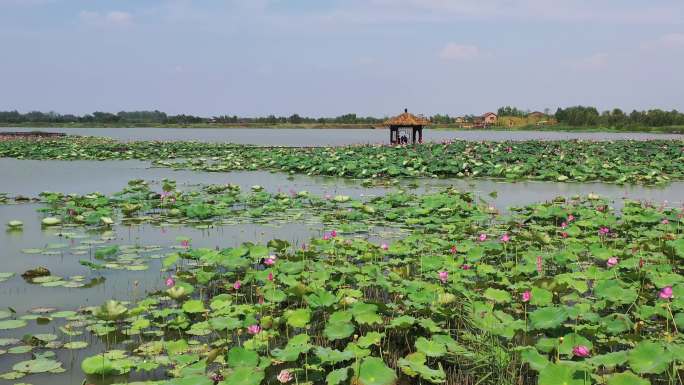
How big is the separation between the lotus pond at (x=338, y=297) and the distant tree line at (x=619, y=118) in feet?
248

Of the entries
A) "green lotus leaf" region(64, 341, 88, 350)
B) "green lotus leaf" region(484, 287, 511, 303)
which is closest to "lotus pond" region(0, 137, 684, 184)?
"green lotus leaf" region(484, 287, 511, 303)

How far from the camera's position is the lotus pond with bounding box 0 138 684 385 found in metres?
3.04

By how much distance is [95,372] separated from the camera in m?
2.99

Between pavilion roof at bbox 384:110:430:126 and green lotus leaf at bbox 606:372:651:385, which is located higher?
pavilion roof at bbox 384:110:430:126

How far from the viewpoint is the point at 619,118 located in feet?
254

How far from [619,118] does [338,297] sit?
84556mm

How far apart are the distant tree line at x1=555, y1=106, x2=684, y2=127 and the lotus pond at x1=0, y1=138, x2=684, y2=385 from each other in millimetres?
75562

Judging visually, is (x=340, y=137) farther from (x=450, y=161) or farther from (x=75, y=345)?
(x=75, y=345)

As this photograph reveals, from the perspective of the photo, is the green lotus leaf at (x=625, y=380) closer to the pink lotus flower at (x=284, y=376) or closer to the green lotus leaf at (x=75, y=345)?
the pink lotus flower at (x=284, y=376)

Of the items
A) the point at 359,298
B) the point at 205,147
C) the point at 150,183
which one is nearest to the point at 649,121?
the point at 205,147

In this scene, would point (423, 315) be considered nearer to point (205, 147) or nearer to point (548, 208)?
point (548, 208)

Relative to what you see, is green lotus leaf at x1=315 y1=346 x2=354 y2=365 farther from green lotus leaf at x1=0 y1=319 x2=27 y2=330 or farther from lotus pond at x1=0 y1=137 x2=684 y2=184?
lotus pond at x1=0 y1=137 x2=684 y2=184

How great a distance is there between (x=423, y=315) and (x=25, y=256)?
15.3 ft

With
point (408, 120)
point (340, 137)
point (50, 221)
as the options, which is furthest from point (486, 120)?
point (50, 221)
